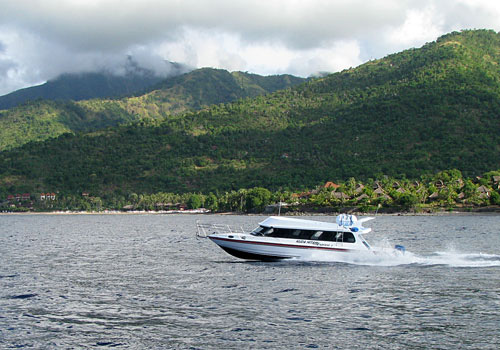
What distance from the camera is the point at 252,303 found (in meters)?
28.3

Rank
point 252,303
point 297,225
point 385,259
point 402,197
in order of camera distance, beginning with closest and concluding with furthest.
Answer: point 252,303 → point 297,225 → point 385,259 → point 402,197

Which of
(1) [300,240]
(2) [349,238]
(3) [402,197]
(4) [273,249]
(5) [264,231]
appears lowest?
(4) [273,249]

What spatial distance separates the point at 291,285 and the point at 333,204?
149 meters

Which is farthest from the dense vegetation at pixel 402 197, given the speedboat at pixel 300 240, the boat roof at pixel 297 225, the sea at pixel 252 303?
the sea at pixel 252 303

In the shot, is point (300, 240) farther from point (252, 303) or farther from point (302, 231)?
point (252, 303)

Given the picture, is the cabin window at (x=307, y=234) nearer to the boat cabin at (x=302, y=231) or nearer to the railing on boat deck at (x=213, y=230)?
the boat cabin at (x=302, y=231)

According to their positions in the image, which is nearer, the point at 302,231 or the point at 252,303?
the point at 252,303

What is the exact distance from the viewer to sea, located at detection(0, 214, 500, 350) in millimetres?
21734

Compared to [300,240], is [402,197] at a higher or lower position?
higher

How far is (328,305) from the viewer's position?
27844 mm

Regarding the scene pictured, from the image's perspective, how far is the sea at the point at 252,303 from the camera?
71.3 feet

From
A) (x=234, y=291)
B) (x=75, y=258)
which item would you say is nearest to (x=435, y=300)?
(x=234, y=291)

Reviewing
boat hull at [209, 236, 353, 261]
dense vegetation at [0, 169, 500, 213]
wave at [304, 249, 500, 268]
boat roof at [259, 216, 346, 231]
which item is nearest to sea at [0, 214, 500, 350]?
wave at [304, 249, 500, 268]

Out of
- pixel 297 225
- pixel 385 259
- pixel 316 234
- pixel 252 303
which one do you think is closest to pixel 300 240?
pixel 297 225
